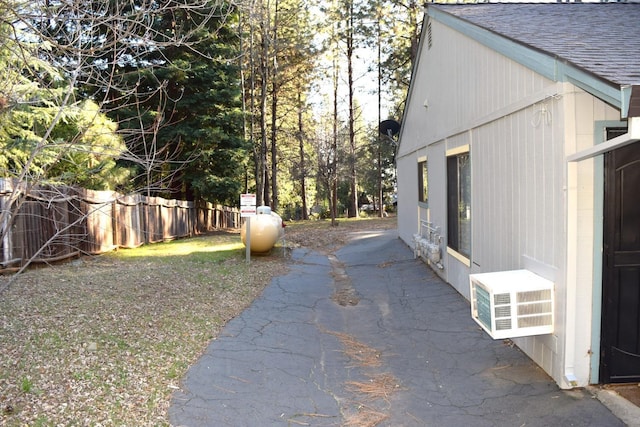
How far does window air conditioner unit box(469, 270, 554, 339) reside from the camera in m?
4.14

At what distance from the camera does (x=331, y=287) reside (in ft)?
29.9

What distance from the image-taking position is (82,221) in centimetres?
1166

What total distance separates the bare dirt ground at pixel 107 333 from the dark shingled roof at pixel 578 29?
4.27 metres

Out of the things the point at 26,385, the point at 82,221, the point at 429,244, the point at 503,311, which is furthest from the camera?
the point at 82,221

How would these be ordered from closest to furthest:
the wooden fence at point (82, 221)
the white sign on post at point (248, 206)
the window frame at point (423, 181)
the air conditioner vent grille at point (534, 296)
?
the wooden fence at point (82, 221)
the air conditioner vent grille at point (534, 296)
the window frame at point (423, 181)
the white sign on post at point (248, 206)

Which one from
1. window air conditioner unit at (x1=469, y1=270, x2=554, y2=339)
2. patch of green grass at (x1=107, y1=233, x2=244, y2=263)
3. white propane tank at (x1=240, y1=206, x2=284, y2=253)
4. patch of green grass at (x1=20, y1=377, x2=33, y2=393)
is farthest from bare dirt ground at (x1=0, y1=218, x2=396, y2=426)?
window air conditioner unit at (x1=469, y1=270, x2=554, y2=339)

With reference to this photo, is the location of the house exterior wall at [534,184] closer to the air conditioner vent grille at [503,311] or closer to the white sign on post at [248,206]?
the air conditioner vent grille at [503,311]

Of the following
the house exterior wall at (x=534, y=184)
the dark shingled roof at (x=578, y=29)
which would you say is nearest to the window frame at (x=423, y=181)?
the house exterior wall at (x=534, y=184)

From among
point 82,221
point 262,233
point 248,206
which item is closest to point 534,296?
point 248,206

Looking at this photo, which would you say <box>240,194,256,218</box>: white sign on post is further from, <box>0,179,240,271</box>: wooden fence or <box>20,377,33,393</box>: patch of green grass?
<box>20,377,33,393</box>: patch of green grass

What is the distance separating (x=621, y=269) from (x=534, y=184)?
1.12m

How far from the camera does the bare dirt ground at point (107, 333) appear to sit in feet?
12.3

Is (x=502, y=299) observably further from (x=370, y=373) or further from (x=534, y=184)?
(x=370, y=373)

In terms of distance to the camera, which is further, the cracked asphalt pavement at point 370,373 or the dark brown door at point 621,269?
the dark brown door at point 621,269
